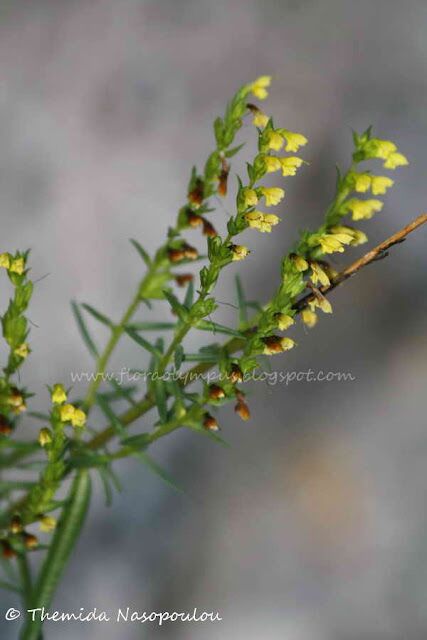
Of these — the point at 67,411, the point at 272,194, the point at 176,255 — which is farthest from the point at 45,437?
the point at 272,194

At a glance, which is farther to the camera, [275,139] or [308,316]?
[308,316]

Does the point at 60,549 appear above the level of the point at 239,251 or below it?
below

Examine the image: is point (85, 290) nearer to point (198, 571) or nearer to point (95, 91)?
point (95, 91)

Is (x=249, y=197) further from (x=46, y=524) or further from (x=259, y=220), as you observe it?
(x=46, y=524)

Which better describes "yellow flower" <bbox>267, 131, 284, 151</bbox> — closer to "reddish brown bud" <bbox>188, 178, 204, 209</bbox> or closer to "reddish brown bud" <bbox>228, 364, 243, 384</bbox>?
"reddish brown bud" <bbox>188, 178, 204, 209</bbox>

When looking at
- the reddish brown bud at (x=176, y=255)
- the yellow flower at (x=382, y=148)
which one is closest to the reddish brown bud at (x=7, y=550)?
the reddish brown bud at (x=176, y=255)

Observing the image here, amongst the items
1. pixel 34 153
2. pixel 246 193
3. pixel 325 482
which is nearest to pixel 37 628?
pixel 246 193
